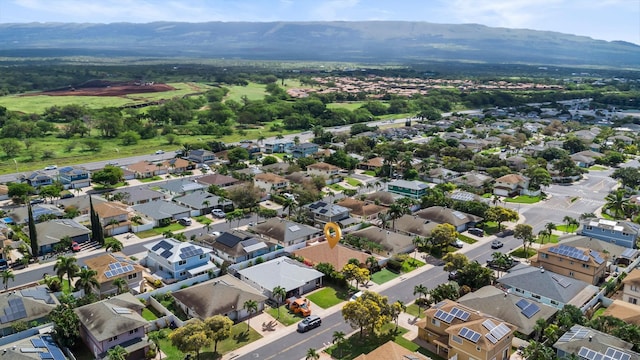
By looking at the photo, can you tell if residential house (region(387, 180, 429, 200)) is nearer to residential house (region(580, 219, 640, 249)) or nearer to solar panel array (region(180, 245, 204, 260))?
residential house (region(580, 219, 640, 249))

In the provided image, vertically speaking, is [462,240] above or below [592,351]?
below

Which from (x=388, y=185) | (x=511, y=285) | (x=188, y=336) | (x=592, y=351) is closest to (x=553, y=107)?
(x=388, y=185)

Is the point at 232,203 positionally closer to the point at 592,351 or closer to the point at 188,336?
the point at 188,336

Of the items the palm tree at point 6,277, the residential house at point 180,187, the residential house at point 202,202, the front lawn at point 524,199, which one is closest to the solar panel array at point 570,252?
the front lawn at point 524,199

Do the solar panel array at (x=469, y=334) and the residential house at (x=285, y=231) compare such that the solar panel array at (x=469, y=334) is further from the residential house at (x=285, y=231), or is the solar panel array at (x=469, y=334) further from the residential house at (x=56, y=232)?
the residential house at (x=56, y=232)

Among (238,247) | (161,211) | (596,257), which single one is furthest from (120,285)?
(596,257)

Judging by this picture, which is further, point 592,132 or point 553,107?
point 553,107

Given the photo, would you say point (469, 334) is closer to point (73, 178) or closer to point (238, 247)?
point (238, 247)

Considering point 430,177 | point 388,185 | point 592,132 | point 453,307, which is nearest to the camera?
point 453,307
